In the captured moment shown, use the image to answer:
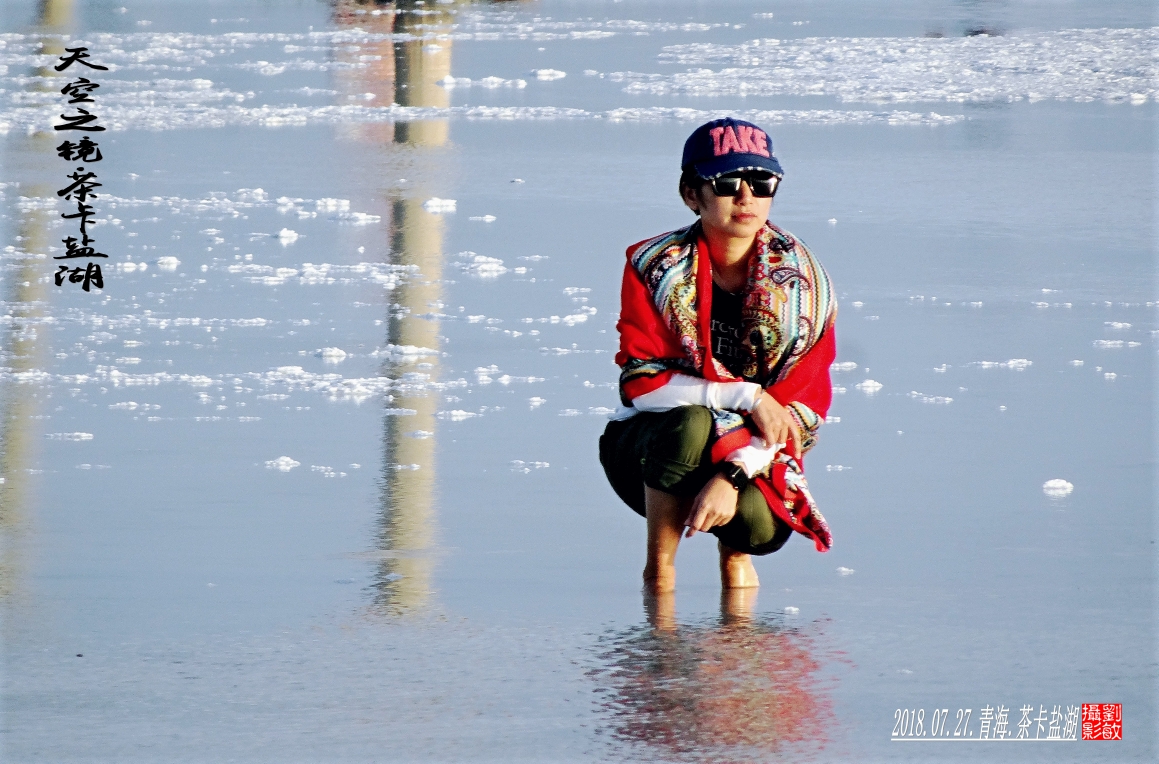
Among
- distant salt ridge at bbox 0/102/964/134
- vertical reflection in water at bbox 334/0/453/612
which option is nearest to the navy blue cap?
vertical reflection in water at bbox 334/0/453/612

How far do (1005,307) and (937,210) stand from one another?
2039 millimetres

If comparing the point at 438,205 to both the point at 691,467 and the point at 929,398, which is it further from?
the point at 691,467

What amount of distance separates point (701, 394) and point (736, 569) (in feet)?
1.14

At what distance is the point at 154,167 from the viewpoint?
953 centimetres

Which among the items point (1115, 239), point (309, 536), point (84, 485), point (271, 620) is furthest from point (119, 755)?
point (1115, 239)

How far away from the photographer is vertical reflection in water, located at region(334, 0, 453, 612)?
367 centimetres

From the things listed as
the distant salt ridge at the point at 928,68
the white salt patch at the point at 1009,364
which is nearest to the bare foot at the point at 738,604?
the white salt patch at the point at 1009,364

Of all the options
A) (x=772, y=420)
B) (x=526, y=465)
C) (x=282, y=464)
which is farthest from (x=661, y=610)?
(x=282, y=464)

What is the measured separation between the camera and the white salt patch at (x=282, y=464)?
173 inches

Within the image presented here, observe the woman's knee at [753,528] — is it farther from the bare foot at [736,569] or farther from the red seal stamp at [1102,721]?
the red seal stamp at [1102,721]

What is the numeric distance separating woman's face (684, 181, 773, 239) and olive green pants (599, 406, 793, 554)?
0.34 m

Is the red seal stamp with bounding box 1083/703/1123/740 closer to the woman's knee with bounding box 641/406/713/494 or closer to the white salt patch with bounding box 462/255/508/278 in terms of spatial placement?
the woman's knee with bounding box 641/406/713/494

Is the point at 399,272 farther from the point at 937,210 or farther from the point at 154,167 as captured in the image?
the point at 154,167

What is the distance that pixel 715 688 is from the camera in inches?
114
